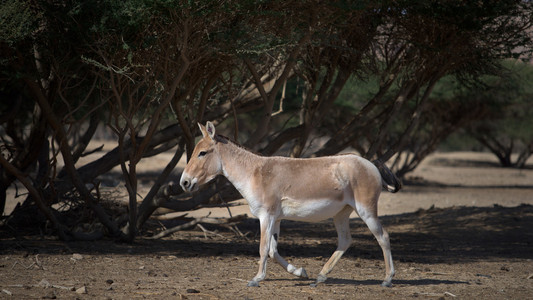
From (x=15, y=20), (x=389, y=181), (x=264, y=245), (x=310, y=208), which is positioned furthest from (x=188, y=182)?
(x=15, y=20)

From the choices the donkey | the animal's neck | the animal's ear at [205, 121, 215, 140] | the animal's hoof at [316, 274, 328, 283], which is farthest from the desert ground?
the animal's ear at [205, 121, 215, 140]

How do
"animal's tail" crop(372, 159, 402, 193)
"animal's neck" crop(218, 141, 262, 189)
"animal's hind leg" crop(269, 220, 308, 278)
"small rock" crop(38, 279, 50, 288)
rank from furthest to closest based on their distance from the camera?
"animal's tail" crop(372, 159, 402, 193) → "animal's neck" crop(218, 141, 262, 189) → "animal's hind leg" crop(269, 220, 308, 278) → "small rock" crop(38, 279, 50, 288)

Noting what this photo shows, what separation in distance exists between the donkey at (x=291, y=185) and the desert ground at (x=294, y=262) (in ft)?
1.77

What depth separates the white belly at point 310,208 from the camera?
6.75 metres

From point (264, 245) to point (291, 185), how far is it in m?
0.76

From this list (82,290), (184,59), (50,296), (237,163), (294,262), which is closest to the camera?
(50,296)

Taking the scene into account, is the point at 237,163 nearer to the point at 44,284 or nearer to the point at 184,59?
the point at 184,59

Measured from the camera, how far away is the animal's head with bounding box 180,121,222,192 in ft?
22.7

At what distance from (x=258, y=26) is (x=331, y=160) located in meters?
2.96

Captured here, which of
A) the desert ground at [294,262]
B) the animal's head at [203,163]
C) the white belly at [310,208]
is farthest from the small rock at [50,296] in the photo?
the white belly at [310,208]

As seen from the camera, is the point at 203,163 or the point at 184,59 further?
the point at 184,59

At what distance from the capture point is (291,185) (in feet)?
22.4

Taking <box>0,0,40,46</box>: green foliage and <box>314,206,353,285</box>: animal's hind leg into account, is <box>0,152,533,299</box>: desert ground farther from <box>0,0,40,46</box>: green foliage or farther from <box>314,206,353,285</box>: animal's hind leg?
<box>0,0,40,46</box>: green foliage

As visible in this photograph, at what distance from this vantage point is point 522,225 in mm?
13062
